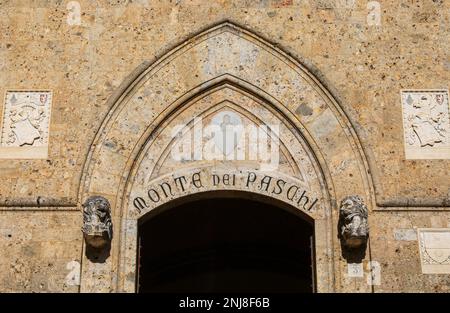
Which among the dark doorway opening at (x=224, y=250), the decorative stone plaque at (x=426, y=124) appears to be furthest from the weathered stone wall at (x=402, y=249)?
the dark doorway opening at (x=224, y=250)

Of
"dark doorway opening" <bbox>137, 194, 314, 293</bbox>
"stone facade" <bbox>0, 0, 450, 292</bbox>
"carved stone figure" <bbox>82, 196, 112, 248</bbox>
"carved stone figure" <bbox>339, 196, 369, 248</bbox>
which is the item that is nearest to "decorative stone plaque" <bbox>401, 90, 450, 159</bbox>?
"stone facade" <bbox>0, 0, 450, 292</bbox>

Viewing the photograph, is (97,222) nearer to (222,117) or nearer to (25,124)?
(25,124)

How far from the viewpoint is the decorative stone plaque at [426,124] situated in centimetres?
1404

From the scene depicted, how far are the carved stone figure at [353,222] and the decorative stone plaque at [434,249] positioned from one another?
756 millimetres

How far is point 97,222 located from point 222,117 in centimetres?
231

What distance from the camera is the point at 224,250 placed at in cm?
1966

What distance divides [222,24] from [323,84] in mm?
1619

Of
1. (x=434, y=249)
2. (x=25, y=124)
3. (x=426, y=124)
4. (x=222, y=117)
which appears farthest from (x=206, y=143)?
(x=434, y=249)

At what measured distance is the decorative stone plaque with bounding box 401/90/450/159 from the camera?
14.0 m

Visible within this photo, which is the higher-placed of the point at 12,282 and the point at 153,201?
the point at 153,201

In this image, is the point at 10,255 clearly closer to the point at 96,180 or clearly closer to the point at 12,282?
the point at 12,282

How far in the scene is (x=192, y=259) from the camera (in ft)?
64.3
